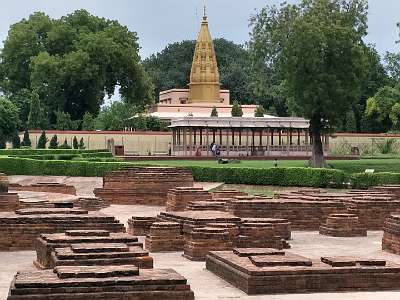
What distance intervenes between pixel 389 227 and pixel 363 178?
49.2 feet

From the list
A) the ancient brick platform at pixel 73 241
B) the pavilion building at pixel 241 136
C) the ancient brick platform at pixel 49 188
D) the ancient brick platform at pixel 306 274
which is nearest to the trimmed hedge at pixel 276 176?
the ancient brick platform at pixel 49 188

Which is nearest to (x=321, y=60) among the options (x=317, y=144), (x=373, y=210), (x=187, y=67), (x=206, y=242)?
(x=317, y=144)

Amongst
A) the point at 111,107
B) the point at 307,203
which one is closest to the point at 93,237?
the point at 307,203

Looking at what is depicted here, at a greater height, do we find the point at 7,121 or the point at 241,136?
the point at 7,121

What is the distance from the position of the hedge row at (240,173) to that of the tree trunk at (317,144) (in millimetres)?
7047

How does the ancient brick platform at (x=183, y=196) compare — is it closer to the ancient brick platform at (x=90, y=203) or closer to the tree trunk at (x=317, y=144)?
the ancient brick platform at (x=90, y=203)

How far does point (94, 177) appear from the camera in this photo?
34.6 m

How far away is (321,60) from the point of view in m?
37.9

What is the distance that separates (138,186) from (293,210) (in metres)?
8.29

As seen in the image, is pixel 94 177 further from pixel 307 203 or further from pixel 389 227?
pixel 389 227

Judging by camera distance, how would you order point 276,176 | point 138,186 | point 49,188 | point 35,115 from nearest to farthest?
point 138,186 → point 49,188 → point 276,176 → point 35,115

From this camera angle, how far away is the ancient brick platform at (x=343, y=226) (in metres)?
17.8

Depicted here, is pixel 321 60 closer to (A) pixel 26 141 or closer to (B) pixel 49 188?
(B) pixel 49 188

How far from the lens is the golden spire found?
243 feet
